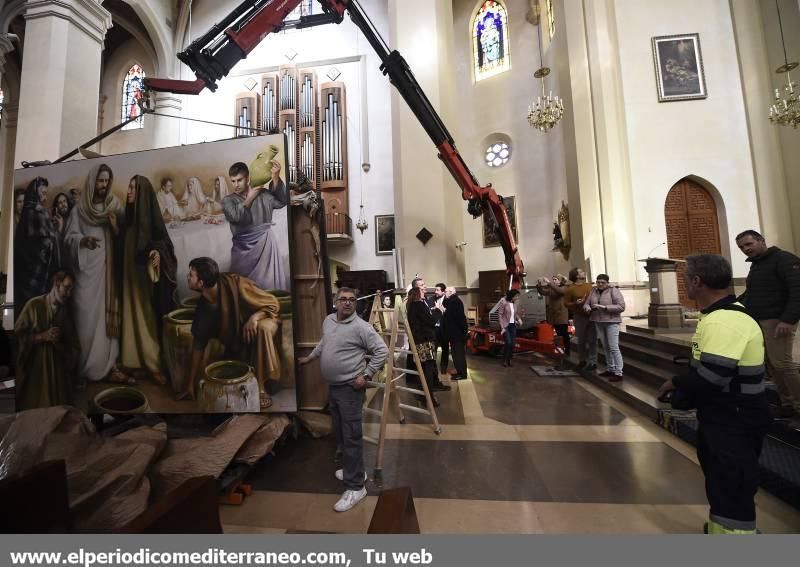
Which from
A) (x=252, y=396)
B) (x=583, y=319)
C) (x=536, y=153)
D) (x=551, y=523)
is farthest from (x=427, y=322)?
(x=536, y=153)

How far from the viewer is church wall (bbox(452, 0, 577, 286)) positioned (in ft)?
34.4

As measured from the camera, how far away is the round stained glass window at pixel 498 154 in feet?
37.5

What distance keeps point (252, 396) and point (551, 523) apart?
84.0 inches

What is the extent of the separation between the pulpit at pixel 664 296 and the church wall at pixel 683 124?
2543 millimetres

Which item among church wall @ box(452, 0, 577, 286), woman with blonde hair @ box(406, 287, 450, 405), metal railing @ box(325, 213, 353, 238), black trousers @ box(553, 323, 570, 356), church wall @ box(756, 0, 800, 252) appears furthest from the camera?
metal railing @ box(325, 213, 353, 238)

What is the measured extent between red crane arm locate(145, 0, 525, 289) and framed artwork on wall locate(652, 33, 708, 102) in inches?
212

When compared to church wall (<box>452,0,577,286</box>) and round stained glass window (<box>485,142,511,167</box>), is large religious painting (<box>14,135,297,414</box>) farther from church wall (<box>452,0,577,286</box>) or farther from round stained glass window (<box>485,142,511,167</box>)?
round stained glass window (<box>485,142,511,167</box>)

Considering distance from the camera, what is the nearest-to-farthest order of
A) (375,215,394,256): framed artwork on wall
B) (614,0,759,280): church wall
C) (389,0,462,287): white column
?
(614,0,759,280): church wall → (389,0,462,287): white column → (375,215,394,256): framed artwork on wall


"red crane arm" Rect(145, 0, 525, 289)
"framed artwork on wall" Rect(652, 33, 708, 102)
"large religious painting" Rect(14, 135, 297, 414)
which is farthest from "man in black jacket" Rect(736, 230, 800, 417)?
"framed artwork on wall" Rect(652, 33, 708, 102)

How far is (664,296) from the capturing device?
5.86 meters

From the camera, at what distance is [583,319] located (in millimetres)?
5203

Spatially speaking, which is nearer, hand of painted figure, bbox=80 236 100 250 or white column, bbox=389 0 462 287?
hand of painted figure, bbox=80 236 100 250

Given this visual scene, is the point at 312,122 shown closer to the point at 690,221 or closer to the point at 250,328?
the point at 250,328

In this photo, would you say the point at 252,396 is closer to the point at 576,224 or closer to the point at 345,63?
the point at 576,224
